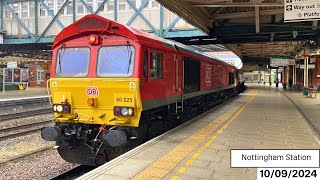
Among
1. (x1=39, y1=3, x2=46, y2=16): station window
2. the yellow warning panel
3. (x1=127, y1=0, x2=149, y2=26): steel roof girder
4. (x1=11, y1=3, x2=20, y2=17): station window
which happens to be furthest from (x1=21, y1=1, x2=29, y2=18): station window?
the yellow warning panel

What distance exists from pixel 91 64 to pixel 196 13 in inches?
345

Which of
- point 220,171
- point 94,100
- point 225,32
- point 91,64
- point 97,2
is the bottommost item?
point 220,171

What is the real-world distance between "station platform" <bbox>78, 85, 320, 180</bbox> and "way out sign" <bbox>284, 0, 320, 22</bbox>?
11.0 feet

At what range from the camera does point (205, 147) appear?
295 inches

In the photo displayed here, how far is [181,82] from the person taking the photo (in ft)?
32.5

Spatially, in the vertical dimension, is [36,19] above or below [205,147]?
above

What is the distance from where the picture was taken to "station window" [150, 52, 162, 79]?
24.9 ft

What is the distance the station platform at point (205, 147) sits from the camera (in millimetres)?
5570

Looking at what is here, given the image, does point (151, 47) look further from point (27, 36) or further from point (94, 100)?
point (27, 36)

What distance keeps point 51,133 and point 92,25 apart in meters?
2.66

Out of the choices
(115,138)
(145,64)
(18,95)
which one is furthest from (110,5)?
(115,138)

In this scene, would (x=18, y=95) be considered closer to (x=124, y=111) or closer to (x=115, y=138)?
(x=124, y=111)

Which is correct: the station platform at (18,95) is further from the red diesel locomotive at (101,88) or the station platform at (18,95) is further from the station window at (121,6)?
the red diesel locomotive at (101,88)

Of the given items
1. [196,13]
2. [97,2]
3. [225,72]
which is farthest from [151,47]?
[97,2]
